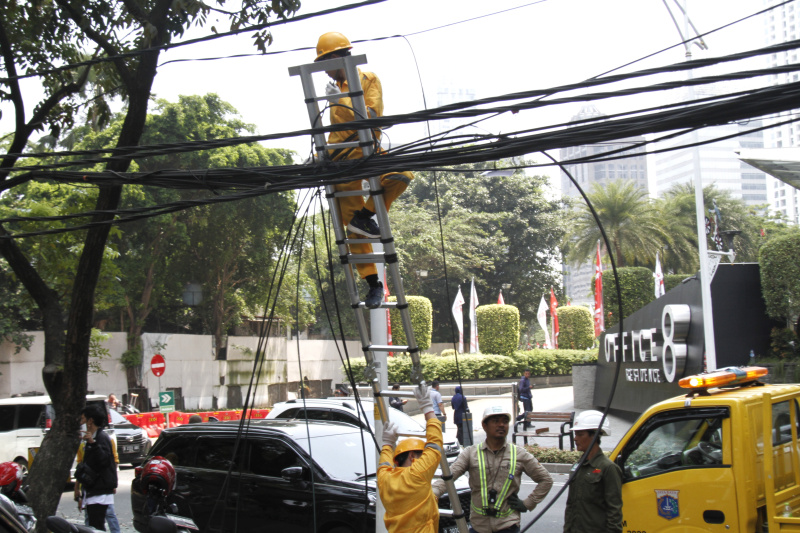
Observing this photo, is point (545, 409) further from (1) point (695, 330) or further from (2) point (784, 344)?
(2) point (784, 344)

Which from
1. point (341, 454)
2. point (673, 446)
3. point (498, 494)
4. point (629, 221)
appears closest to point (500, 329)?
point (629, 221)

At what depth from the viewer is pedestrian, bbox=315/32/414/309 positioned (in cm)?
478

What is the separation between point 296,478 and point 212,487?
1.26m

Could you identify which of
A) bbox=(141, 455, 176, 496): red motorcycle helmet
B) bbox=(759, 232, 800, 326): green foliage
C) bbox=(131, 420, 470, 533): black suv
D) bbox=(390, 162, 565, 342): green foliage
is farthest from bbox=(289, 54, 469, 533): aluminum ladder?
bbox=(390, 162, 565, 342): green foliage

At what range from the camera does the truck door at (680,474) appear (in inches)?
206

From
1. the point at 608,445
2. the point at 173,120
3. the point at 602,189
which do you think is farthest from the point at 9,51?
the point at 602,189

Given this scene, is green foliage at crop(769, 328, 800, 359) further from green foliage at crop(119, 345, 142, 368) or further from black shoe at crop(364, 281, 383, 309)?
green foliage at crop(119, 345, 142, 368)

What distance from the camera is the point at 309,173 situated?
17.1 feet

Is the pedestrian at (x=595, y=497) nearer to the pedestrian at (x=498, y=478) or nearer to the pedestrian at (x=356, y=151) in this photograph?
the pedestrian at (x=498, y=478)

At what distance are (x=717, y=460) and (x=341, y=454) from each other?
4.33 meters

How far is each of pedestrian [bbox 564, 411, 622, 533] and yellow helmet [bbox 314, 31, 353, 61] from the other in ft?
9.50

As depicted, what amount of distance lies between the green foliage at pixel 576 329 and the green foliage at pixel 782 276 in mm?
27002

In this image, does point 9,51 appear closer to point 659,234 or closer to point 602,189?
point 602,189

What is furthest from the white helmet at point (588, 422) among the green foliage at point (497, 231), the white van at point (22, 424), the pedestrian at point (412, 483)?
the green foliage at point (497, 231)
